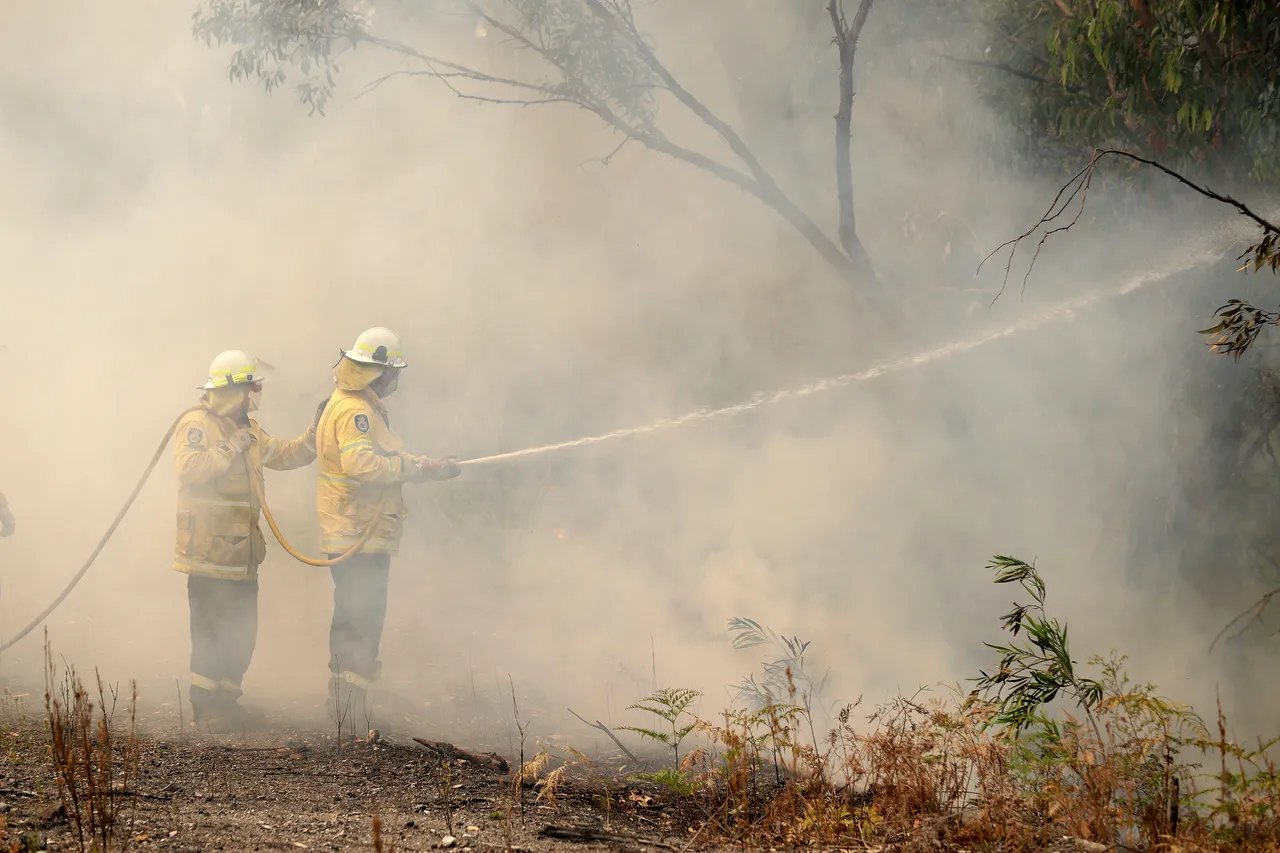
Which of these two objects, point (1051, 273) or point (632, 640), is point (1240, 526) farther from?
point (632, 640)

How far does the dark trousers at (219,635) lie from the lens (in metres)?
5.66

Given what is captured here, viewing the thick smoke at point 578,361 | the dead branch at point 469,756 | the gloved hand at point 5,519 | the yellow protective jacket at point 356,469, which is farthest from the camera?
the thick smoke at point 578,361

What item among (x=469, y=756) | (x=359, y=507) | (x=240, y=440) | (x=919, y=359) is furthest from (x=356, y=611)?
(x=919, y=359)

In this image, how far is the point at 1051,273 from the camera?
7832 mm

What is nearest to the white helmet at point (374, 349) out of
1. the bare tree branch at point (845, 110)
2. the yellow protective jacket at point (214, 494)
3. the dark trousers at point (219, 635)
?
the yellow protective jacket at point (214, 494)

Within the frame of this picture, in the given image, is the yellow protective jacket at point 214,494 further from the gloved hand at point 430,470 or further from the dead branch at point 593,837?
the dead branch at point 593,837

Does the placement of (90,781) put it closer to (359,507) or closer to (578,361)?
(359,507)

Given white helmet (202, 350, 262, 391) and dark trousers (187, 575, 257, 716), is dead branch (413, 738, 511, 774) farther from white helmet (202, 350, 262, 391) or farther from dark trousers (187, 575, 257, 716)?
white helmet (202, 350, 262, 391)

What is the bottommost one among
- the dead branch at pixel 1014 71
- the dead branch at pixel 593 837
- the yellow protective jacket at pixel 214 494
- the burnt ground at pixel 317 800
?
the dead branch at pixel 593 837

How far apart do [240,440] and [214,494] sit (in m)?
0.32

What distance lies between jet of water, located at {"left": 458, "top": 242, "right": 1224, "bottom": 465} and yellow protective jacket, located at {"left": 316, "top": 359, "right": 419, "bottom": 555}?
1.50 feet

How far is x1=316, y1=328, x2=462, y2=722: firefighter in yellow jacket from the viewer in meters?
5.66

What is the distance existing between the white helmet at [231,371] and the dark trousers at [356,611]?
111cm

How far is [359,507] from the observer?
5.70 m
